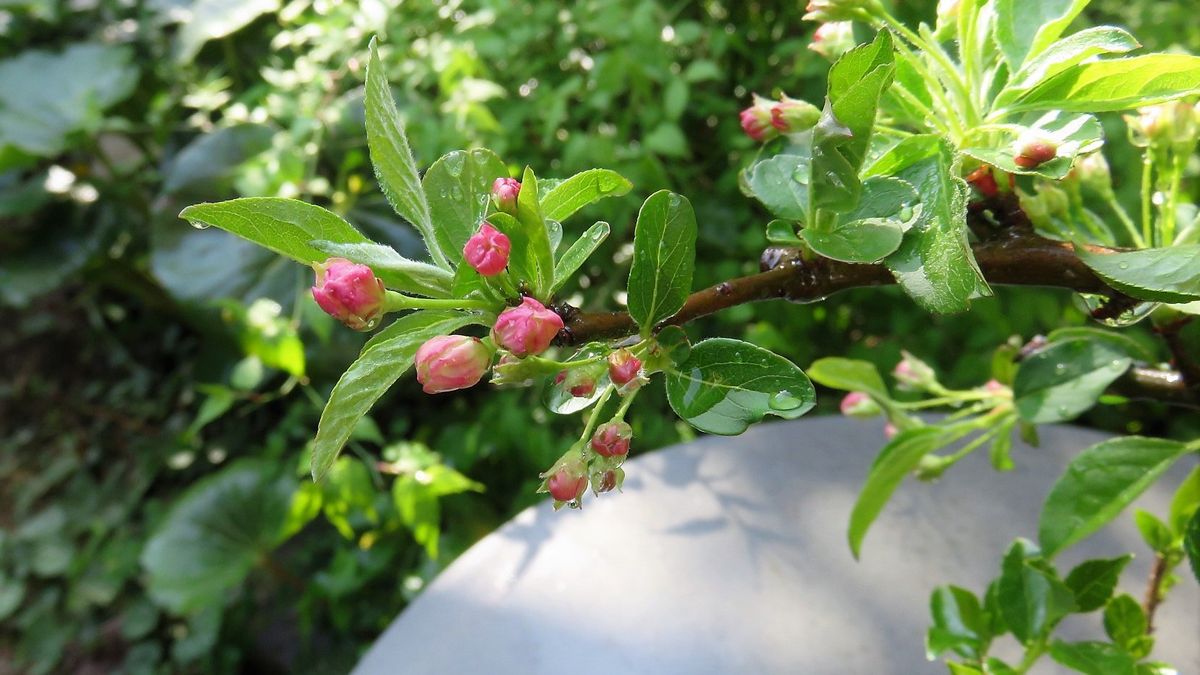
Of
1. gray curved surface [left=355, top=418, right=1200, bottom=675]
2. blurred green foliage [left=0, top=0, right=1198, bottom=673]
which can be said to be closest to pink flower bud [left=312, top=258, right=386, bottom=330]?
gray curved surface [left=355, top=418, right=1200, bottom=675]

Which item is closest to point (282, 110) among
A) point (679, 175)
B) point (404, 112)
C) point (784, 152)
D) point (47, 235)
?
point (404, 112)

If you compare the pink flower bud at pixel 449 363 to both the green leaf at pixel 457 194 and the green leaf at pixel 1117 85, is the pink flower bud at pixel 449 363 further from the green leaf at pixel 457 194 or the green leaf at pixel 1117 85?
the green leaf at pixel 1117 85

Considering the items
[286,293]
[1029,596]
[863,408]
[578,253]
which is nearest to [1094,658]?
[1029,596]

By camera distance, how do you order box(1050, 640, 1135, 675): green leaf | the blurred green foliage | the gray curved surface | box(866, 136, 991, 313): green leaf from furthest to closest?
the blurred green foliage
the gray curved surface
box(1050, 640, 1135, 675): green leaf
box(866, 136, 991, 313): green leaf

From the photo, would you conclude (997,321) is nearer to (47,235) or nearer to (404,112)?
(404,112)

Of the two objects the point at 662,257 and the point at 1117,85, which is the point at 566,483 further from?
the point at 1117,85

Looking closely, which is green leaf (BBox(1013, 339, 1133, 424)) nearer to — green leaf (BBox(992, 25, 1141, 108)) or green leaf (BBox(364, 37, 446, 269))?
green leaf (BBox(992, 25, 1141, 108))

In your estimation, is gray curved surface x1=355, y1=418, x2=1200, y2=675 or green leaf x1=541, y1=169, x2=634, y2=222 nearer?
green leaf x1=541, y1=169, x2=634, y2=222
